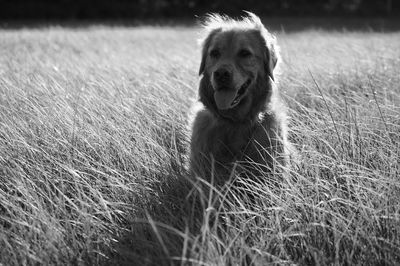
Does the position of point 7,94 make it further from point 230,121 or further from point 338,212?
point 338,212

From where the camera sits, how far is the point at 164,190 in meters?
2.76

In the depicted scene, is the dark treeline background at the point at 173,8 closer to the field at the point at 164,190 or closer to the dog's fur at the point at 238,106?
the field at the point at 164,190

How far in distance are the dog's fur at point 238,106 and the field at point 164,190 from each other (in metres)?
0.19

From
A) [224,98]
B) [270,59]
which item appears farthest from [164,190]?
[270,59]

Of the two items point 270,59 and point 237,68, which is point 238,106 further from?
point 270,59

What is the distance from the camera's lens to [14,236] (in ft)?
7.48

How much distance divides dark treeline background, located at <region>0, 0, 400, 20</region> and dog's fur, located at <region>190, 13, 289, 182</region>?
22785mm

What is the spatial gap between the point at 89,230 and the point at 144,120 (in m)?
1.51

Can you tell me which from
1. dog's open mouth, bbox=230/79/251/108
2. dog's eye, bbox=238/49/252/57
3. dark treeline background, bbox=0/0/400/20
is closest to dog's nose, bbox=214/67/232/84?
dog's open mouth, bbox=230/79/251/108

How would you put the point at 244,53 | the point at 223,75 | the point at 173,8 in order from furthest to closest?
the point at 173,8 → the point at 244,53 → the point at 223,75

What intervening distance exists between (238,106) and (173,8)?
2481cm

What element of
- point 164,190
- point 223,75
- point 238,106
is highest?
point 223,75

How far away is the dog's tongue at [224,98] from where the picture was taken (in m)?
3.33

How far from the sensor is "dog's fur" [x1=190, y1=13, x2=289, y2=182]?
318 cm
